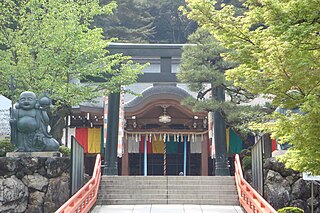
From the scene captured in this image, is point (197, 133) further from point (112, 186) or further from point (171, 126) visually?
point (112, 186)

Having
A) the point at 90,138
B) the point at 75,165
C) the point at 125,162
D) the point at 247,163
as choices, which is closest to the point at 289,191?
the point at 247,163

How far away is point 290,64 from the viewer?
7.98 metres

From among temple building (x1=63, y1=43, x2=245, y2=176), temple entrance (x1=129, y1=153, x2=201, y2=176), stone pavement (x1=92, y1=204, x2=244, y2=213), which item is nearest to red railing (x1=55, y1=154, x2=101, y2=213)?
stone pavement (x1=92, y1=204, x2=244, y2=213)

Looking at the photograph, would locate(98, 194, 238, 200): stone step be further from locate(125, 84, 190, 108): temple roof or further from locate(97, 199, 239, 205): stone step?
locate(125, 84, 190, 108): temple roof

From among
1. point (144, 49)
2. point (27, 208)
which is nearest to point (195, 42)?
point (144, 49)

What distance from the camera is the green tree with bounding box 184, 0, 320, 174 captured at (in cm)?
754

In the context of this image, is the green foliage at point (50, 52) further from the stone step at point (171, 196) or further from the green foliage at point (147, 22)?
the green foliage at point (147, 22)

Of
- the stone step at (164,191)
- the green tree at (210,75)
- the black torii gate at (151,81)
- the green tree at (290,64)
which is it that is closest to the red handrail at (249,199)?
the stone step at (164,191)

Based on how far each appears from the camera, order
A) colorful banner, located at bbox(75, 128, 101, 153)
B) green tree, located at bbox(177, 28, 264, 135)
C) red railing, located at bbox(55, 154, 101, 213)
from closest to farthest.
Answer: red railing, located at bbox(55, 154, 101, 213)
green tree, located at bbox(177, 28, 264, 135)
colorful banner, located at bbox(75, 128, 101, 153)

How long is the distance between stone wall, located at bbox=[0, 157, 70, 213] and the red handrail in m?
5.11

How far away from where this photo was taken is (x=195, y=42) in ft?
66.1

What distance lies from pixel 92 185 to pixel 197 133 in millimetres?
11123

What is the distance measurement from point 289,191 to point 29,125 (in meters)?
7.45

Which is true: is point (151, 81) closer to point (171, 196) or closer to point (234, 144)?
point (234, 144)
